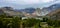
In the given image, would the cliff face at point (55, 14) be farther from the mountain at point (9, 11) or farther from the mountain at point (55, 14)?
the mountain at point (9, 11)

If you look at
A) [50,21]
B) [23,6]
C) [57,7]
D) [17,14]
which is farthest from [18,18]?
[57,7]

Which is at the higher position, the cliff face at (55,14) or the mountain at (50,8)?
the mountain at (50,8)

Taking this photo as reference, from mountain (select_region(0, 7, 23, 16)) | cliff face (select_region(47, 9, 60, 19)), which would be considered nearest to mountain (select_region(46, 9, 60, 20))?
cliff face (select_region(47, 9, 60, 19))

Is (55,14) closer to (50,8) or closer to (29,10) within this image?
(50,8)

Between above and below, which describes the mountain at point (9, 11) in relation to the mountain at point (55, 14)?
above

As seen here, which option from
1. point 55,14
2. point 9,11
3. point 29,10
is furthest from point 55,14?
point 9,11

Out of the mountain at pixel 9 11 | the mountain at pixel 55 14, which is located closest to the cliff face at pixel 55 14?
the mountain at pixel 55 14

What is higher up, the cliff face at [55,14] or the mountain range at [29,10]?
the mountain range at [29,10]

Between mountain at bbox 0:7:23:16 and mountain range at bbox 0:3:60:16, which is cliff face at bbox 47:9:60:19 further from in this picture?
mountain at bbox 0:7:23:16

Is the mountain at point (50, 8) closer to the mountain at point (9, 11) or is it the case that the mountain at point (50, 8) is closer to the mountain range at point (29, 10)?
the mountain range at point (29, 10)

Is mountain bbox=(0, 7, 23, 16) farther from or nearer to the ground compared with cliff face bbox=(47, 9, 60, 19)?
farther from the ground

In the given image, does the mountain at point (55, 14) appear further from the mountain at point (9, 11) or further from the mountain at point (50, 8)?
the mountain at point (9, 11)

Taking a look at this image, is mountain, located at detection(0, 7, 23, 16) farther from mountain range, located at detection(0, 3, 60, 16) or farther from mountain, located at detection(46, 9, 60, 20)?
mountain, located at detection(46, 9, 60, 20)

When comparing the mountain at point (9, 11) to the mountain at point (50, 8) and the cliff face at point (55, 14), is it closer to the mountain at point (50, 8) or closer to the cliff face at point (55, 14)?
the mountain at point (50, 8)
